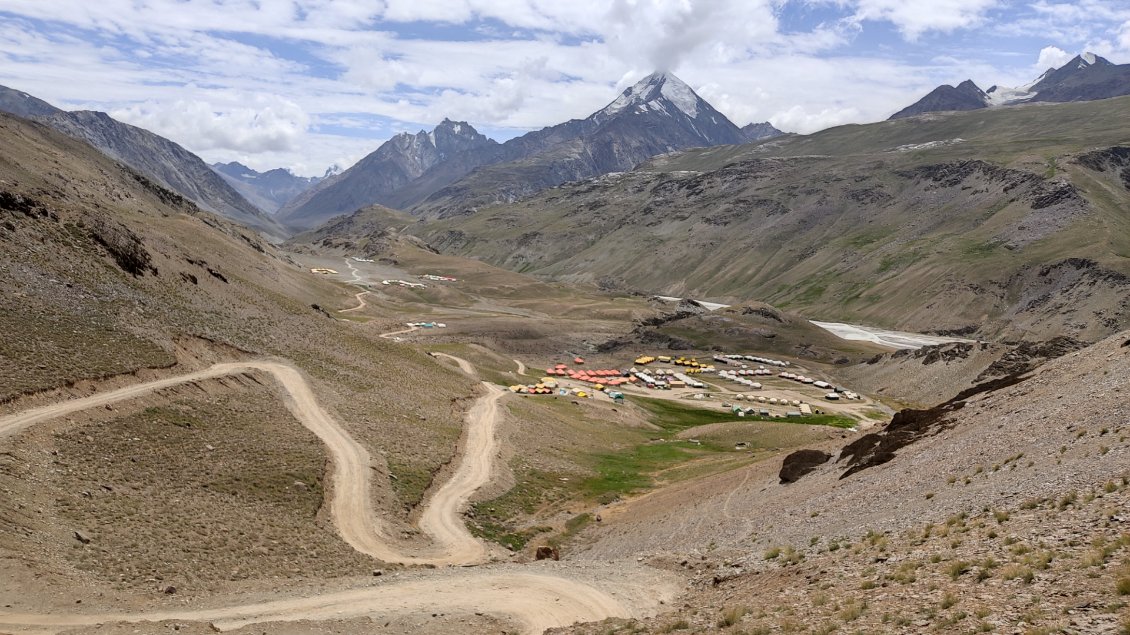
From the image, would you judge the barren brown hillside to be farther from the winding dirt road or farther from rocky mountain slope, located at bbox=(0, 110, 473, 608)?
rocky mountain slope, located at bbox=(0, 110, 473, 608)

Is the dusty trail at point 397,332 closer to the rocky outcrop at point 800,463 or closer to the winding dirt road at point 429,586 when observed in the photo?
the winding dirt road at point 429,586

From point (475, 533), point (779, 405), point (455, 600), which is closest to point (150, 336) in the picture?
point (475, 533)

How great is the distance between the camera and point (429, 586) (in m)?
35.4

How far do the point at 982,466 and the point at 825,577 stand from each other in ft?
41.7

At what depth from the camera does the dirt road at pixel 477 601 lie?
29953mm

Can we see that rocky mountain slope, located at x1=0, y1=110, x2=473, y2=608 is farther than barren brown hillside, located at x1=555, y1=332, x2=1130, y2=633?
Yes

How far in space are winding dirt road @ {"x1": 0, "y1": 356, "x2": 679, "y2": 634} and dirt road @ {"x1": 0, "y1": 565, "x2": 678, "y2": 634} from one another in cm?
4

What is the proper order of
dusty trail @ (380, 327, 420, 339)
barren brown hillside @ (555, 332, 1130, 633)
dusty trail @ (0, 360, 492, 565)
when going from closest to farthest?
barren brown hillside @ (555, 332, 1130, 633) < dusty trail @ (0, 360, 492, 565) < dusty trail @ (380, 327, 420, 339)

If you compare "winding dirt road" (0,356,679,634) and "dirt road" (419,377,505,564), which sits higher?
"winding dirt road" (0,356,679,634)

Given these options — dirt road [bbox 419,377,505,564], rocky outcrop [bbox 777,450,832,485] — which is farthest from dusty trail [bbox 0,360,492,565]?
rocky outcrop [bbox 777,450,832,485]

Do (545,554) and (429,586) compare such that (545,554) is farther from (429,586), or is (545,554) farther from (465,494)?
(429,586)

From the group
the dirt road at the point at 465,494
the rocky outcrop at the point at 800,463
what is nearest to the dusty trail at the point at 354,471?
the dirt road at the point at 465,494

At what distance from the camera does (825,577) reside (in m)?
27.9

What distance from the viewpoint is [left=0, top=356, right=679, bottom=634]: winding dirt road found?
30.6 meters
